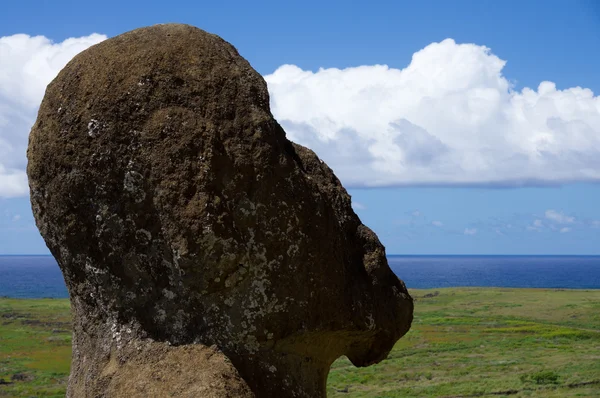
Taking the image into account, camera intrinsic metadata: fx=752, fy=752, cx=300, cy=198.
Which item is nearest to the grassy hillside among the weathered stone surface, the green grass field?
the green grass field

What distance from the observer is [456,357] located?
36.5 m

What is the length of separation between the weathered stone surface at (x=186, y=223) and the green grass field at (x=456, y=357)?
70.2 ft

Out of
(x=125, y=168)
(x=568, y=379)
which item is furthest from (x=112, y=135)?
(x=568, y=379)

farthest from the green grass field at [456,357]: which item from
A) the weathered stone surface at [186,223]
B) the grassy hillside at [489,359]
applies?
the weathered stone surface at [186,223]

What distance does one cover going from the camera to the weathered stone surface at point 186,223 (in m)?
5.98

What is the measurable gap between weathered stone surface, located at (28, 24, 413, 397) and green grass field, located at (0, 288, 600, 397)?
70.2 ft

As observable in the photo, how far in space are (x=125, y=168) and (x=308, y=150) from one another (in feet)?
6.12

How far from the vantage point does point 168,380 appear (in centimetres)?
605

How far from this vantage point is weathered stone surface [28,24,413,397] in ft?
19.6

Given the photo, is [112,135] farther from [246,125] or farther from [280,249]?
[280,249]

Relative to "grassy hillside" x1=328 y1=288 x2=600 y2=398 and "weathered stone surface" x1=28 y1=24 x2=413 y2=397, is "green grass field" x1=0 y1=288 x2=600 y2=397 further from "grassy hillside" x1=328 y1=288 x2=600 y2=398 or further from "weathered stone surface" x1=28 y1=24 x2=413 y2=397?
"weathered stone surface" x1=28 y1=24 x2=413 y2=397

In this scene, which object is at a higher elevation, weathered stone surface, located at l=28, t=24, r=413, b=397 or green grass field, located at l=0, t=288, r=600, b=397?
weathered stone surface, located at l=28, t=24, r=413, b=397

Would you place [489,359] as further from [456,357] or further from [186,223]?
[186,223]

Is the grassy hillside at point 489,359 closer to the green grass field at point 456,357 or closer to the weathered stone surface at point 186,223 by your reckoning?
the green grass field at point 456,357
